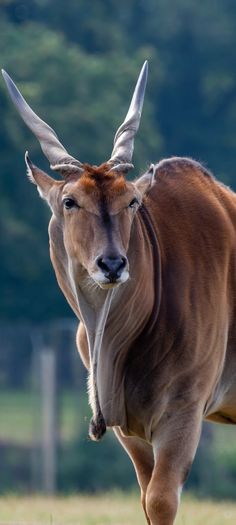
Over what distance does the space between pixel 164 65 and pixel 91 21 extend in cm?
352

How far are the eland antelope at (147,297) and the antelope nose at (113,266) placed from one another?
1 cm

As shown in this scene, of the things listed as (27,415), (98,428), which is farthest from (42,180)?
(27,415)

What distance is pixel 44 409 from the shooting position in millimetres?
18547

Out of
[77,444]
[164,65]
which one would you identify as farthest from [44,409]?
[164,65]

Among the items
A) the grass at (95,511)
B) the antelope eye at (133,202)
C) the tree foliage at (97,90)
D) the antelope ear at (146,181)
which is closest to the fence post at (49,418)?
the grass at (95,511)

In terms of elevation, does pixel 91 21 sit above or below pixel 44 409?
above

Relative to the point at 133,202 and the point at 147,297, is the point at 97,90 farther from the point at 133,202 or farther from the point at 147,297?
the point at 133,202

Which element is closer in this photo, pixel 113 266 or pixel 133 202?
pixel 113 266

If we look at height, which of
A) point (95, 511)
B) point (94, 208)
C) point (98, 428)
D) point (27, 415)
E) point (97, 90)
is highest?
point (97, 90)

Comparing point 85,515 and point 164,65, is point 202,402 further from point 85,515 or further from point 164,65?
point 164,65

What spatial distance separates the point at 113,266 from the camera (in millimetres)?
6566

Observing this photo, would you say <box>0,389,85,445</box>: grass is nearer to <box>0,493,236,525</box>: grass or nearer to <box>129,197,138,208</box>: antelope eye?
<box>0,493,236,525</box>: grass

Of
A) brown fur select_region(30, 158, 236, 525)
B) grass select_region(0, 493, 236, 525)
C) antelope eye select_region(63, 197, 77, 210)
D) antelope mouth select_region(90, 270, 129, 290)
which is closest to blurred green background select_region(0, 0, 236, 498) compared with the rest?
grass select_region(0, 493, 236, 525)

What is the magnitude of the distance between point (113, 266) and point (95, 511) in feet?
17.6
